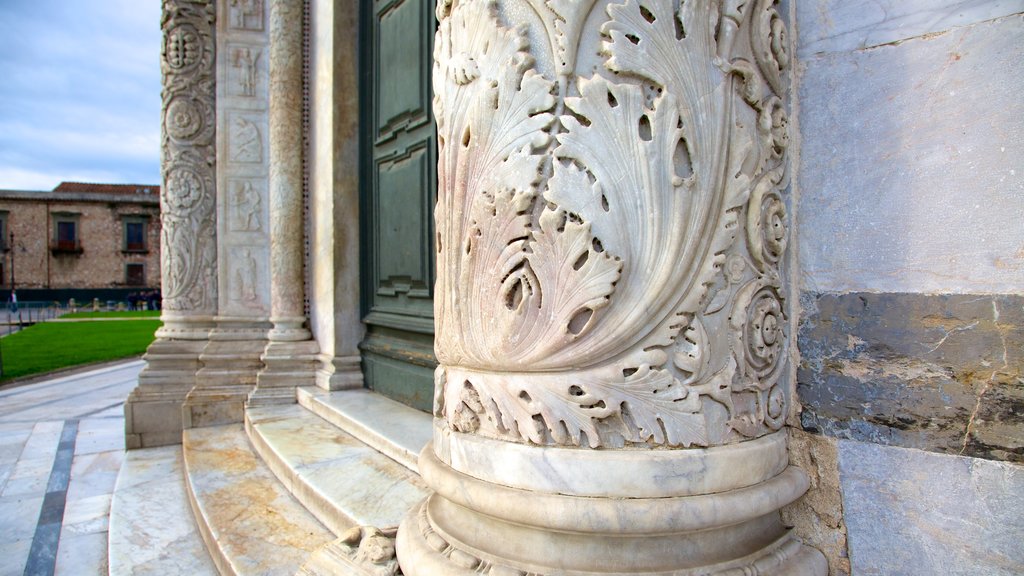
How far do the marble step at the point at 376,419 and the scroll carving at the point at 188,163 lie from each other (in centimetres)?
141

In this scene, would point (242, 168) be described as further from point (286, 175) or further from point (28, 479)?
point (28, 479)

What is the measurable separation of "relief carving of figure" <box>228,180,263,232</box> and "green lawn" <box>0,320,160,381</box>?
5944 millimetres

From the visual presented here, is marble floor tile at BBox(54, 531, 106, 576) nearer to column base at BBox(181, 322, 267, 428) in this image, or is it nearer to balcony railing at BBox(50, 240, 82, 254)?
column base at BBox(181, 322, 267, 428)

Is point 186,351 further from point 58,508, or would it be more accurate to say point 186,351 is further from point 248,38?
point 248,38

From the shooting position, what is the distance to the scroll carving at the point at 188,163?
477cm

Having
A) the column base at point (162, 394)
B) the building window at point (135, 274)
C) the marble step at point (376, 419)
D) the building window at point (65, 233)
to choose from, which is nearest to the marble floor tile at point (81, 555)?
the marble step at point (376, 419)

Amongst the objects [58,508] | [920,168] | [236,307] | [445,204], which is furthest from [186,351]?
[920,168]

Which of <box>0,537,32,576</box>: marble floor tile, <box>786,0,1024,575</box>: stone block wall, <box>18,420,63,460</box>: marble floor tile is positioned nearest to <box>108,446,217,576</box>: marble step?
<box>0,537,32,576</box>: marble floor tile

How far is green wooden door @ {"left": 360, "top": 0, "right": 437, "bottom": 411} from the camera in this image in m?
3.38

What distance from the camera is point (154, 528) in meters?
2.74

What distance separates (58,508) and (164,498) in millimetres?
→ 588

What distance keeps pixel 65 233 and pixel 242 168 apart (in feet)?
129

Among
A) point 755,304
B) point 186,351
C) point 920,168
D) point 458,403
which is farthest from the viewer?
point 186,351

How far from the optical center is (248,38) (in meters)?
4.91
